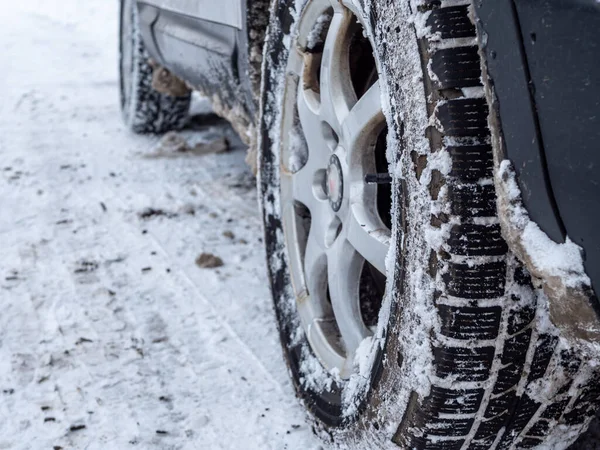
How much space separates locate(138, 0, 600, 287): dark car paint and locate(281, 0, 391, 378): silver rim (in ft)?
1.16

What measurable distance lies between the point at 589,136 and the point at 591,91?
0.05 m

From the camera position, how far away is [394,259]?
1181 millimetres

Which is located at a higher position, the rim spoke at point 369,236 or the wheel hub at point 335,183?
the wheel hub at point 335,183

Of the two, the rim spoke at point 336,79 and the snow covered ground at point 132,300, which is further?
the snow covered ground at point 132,300

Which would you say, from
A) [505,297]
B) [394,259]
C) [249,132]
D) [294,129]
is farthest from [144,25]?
[505,297]

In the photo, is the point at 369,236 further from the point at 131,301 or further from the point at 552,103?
the point at 131,301

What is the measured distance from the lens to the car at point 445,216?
0.90m

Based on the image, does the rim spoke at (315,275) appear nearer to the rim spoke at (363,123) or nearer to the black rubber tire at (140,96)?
the rim spoke at (363,123)

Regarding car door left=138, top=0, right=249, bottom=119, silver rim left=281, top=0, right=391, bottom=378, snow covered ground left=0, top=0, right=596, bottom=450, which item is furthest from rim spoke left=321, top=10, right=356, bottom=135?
snow covered ground left=0, top=0, right=596, bottom=450

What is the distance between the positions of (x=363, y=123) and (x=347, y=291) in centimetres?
37

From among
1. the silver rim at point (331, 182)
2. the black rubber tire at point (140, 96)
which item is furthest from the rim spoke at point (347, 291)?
the black rubber tire at point (140, 96)

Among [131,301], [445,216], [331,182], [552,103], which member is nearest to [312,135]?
[331,182]

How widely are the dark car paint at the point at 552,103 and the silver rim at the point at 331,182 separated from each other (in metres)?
0.35

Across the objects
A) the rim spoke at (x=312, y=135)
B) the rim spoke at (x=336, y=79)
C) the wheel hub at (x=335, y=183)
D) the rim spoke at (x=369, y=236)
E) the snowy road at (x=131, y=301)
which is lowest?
the snowy road at (x=131, y=301)
